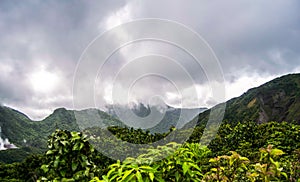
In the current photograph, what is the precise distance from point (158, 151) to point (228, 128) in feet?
41.7

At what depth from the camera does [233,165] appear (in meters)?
2.43

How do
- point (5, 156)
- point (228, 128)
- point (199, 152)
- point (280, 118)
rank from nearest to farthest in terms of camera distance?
point (199, 152), point (228, 128), point (280, 118), point (5, 156)

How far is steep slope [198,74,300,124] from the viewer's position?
6175 centimetres

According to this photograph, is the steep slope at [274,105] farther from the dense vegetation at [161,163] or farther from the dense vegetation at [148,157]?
the dense vegetation at [161,163]

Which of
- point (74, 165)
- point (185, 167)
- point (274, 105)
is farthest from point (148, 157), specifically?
point (274, 105)

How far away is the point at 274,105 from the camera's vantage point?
6912 cm

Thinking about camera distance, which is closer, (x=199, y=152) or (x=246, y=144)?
(x=199, y=152)

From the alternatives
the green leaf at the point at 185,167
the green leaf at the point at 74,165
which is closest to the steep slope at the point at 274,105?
the green leaf at the point at 74,165

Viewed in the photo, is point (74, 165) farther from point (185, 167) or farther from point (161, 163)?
point (185, 167)

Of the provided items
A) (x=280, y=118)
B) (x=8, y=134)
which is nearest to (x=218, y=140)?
(x=280, y=118)

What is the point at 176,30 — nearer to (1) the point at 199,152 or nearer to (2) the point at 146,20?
(2) the point at 146,20

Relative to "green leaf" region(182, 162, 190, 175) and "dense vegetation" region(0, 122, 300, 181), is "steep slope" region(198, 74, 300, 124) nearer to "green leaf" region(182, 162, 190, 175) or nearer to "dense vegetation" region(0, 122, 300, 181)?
"dense vegetation" region(0, 122, 300, 181)

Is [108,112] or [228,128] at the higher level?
[228,128]

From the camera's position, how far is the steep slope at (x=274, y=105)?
6175cm
